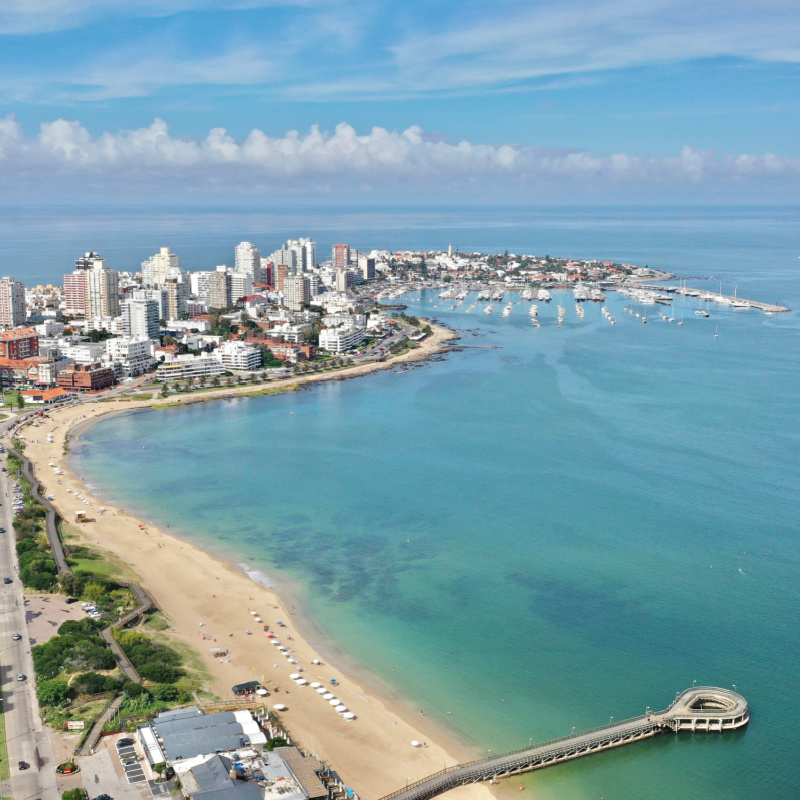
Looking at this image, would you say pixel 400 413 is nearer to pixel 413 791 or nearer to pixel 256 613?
pixel 256 613

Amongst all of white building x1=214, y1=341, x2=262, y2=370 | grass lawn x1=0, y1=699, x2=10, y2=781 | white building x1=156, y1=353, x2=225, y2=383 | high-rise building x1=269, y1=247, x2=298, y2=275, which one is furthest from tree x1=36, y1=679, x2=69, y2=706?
high-rise building x1=269, y1=247, x2=298, y2=275

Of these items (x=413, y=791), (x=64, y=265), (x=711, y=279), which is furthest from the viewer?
(x=64, y=265)

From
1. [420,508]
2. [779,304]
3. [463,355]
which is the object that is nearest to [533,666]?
[420,508]

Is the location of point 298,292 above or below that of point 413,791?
above

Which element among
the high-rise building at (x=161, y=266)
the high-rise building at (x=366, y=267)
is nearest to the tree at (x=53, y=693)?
the high-rise building at (x=161, y=266)

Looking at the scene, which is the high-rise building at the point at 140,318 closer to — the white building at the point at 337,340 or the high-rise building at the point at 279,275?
the white building at the point at 337,340

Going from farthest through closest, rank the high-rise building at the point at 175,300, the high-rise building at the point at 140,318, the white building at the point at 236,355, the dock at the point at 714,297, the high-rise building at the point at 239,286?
the high-rise building at the point at 239,286 → the dock at the point at 714,297 → the high-rise building at the point at 175,300 → the high-rise building at the point at 140,318 → the white building at the point at 236,355

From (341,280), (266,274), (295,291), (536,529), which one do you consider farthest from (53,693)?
(341,280)
